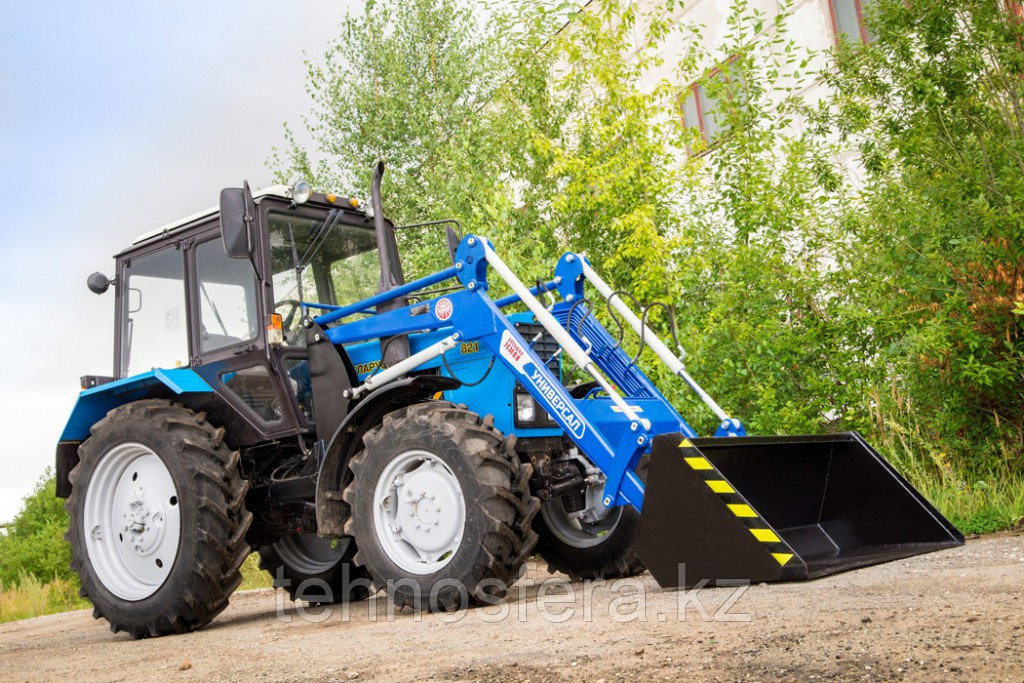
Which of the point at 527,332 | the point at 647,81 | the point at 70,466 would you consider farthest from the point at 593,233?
the point at 647,81

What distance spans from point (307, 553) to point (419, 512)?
8.37 ft

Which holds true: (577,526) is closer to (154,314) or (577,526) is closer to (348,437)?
(348,437)

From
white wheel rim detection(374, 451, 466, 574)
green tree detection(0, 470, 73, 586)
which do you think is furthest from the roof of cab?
green tree detection(0, 470, 73, 586)

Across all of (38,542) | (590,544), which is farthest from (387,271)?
(38,542)

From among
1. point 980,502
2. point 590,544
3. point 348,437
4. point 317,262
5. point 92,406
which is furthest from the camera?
point 980,502

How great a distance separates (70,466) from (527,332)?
10.8 ft

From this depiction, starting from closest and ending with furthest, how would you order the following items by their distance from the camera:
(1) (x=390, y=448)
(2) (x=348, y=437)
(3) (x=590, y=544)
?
(1) (x=390, y=448)
(2) (x=348, y=437)
(3) (x=590, y=544)

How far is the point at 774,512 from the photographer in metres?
5.41

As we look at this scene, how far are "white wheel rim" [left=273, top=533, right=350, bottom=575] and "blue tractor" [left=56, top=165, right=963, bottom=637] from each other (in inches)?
A: 2.9

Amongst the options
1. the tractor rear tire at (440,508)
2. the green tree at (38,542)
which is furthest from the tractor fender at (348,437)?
the green tree at (38,542)

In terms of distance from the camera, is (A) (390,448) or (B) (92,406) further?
(B) (92,406)

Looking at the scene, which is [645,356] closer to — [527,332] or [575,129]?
[527,332]

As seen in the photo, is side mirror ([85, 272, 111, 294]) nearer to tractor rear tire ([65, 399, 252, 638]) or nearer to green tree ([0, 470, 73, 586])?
tractor rear tire ([65, 399, 252, 638])

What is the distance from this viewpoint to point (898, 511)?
17.7ft
